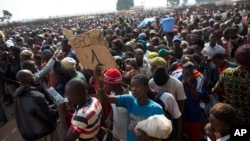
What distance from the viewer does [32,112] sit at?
11.7 feet

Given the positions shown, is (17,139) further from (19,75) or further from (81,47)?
(81,47)

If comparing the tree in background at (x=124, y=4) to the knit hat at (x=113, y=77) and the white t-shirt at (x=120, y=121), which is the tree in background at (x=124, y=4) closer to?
the knit hat at (x=113, y=77)

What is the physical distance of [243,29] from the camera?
9.49 meters

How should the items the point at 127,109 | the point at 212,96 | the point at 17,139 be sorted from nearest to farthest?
the point at 127,109 < the point at 212,96 < the point at 17,139

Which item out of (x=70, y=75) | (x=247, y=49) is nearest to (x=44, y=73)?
(x=70, y=75)

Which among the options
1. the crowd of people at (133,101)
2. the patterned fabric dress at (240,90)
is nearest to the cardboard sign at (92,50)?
the crowd of people at (133,101)

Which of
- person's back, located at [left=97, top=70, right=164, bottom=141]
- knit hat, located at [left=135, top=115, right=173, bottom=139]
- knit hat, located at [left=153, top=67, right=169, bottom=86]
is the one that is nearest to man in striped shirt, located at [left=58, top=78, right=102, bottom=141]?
person's back, located at [left=97, top=70, right=164, bottom=141]

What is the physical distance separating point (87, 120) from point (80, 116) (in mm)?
66

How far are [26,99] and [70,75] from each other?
3.33 feet

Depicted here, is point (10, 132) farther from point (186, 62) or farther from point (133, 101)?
point (133, 101)

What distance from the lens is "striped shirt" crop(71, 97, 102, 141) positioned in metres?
2.46

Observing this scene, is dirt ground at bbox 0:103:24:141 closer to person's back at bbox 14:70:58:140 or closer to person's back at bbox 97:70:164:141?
person's back at bbox 14:70:58:140

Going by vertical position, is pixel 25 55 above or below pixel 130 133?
above

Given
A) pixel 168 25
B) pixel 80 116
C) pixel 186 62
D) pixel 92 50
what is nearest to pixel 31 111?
pixel 92 50
